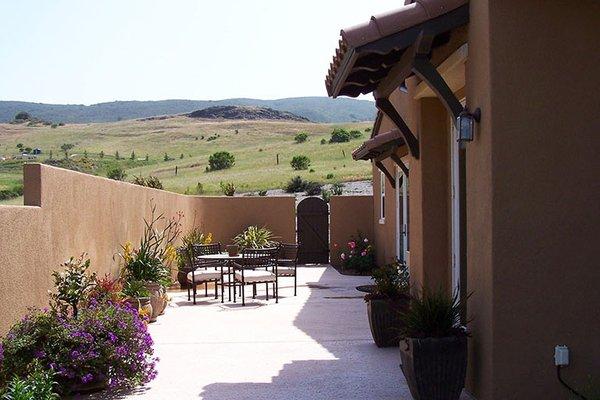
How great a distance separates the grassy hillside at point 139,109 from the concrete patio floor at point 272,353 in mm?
112072

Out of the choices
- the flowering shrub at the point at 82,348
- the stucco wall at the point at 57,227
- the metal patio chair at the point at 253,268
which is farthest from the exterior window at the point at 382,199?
the flowering shrub at the point at 82,348

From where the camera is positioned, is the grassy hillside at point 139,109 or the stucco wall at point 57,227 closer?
the stucco wall at point 57,227

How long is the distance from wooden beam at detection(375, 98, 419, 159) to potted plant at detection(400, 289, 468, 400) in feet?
9.67

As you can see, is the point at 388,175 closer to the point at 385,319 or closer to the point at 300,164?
the point at 385,319

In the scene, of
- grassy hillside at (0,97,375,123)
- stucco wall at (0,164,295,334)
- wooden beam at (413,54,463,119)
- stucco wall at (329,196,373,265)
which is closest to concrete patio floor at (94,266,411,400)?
stucco wall at (0,164,295,334)

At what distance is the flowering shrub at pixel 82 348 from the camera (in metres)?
6.23

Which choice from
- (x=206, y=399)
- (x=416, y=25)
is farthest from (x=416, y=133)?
(x=206, y=399)

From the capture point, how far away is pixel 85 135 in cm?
8462

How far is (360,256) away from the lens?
19281 mm

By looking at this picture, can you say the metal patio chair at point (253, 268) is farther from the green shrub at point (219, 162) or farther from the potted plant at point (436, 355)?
the green shrub at point (219, 162)

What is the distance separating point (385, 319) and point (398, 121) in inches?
87.8

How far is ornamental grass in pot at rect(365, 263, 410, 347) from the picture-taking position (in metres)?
8.59

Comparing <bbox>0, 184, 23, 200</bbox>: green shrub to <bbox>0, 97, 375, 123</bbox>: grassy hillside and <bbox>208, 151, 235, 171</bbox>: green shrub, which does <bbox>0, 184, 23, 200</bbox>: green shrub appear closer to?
<bbox>208, 151, 235, 171</bbox>: green shrub

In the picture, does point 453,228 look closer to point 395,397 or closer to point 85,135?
point 395,397
